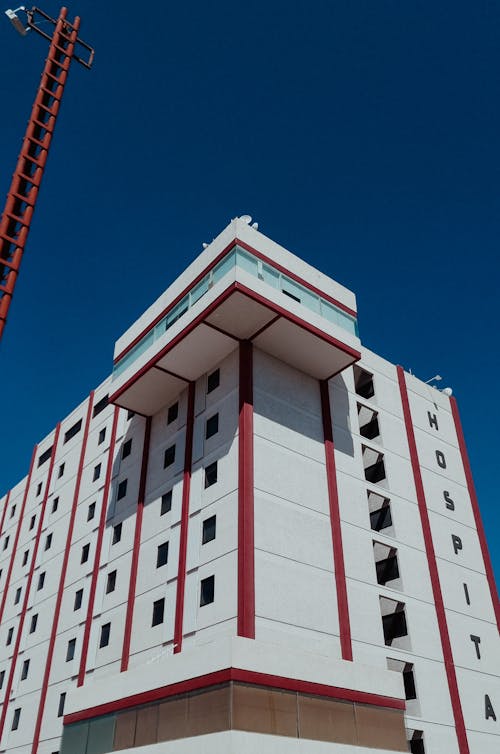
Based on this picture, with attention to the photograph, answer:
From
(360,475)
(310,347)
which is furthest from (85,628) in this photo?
(310,347)

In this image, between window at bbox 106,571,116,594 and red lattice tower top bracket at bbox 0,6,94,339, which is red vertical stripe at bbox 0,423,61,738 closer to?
window at bbox 106,571,116,594

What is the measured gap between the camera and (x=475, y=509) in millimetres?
42375

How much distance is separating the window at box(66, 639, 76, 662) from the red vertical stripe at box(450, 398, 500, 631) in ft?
77.7

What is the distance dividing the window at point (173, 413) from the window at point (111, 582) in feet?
28.6

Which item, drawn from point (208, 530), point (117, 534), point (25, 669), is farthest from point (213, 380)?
point (25, 669)

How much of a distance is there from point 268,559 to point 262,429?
615 centimetres

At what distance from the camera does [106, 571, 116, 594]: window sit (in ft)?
118

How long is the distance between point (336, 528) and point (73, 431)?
2535 centimetres

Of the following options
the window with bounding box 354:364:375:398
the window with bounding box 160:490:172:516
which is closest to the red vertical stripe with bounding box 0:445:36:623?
the window with bounding box 160:490:172:516

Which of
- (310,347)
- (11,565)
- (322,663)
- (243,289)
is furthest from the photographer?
(11,565)

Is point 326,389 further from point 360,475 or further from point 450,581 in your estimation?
point 450,581

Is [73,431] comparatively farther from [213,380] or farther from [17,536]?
[213,380]

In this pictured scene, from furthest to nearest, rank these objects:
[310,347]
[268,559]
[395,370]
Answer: [395,370], [310,347], [268,559]

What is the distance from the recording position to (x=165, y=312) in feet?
119
